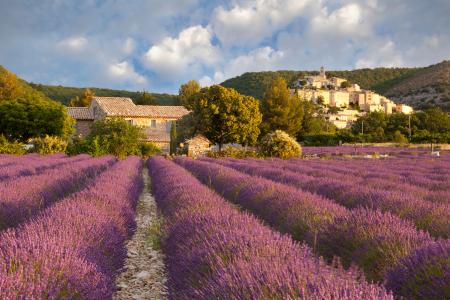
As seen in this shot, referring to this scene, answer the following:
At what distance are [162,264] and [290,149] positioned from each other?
65.0 feet

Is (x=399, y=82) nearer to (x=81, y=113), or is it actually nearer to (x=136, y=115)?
(x=136, y=115)

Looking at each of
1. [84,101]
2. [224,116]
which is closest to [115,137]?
[224,116]

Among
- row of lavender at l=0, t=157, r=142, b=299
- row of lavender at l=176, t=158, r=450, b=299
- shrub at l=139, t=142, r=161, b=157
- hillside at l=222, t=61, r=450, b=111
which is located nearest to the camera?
row of lavender at l=0, t=157, r=142, b=299

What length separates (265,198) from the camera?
630cm

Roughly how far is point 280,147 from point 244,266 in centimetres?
2190

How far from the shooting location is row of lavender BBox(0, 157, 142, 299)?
7.02 feet

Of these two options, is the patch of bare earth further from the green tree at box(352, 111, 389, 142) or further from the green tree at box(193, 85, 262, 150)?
the green tree at box(352, 111, 389, 142)

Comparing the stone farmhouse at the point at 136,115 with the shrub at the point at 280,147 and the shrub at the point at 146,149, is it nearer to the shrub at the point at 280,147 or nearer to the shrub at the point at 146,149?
the shrub at the point at 146,149

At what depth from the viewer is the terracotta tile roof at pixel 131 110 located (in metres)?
37.6

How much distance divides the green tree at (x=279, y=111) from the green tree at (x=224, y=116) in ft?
54.5

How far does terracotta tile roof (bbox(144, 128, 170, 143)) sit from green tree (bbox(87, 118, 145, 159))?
10.9 meters

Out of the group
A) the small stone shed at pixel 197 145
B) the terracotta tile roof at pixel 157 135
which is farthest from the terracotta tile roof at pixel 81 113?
the small stone shed at pixel 197 145

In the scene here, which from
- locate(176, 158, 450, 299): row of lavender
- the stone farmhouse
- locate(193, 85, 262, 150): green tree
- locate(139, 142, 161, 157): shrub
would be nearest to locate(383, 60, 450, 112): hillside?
the stone farmhouse

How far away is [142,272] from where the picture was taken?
405 centimetres
